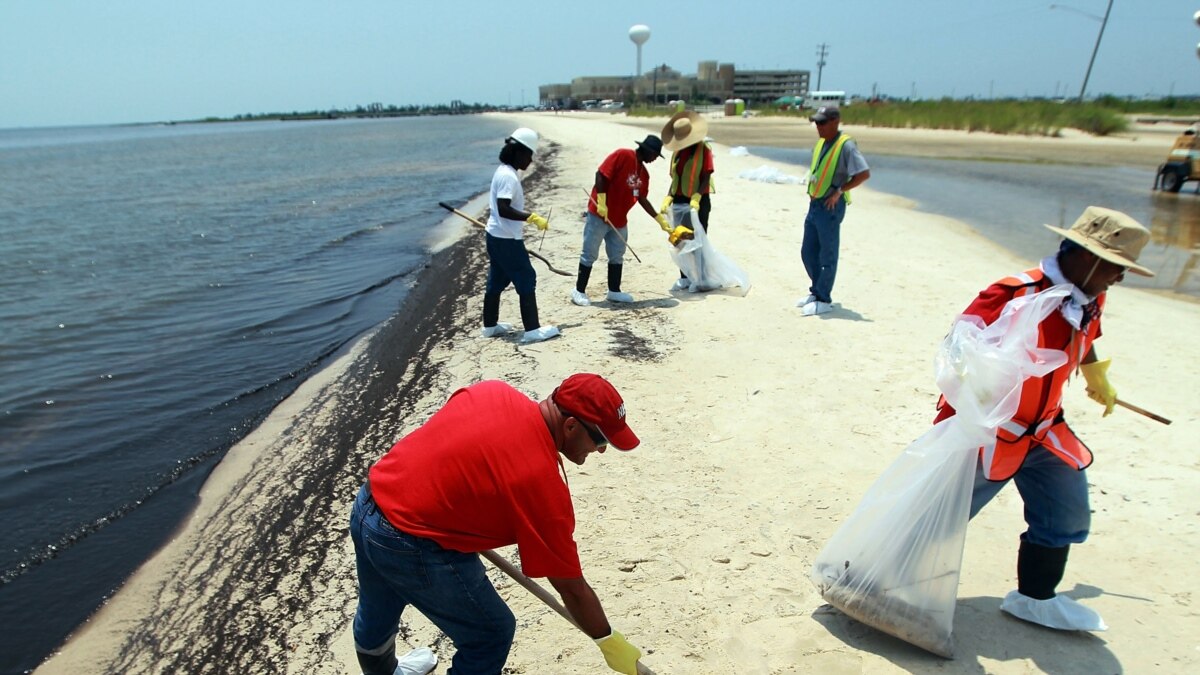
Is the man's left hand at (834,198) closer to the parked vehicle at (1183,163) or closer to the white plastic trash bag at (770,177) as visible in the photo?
the white plastic trash bag at (770,177)

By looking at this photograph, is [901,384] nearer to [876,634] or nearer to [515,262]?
[876,634]

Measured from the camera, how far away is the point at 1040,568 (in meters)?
2.61

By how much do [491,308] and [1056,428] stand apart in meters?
4.71

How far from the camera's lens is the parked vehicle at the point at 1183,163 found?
14367 millimetres

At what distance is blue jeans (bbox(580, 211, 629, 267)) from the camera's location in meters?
6.83

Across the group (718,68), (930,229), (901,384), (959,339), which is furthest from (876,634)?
(718,68)

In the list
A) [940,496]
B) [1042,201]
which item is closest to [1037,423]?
[940,496]

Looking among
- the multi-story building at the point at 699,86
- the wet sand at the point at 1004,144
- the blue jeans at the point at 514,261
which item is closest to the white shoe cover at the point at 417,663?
the blue jeans at the point at 514,261

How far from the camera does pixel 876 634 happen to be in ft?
Answer: 8.84

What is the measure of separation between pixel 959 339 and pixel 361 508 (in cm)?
214

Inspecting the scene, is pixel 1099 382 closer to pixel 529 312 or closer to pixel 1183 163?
pixel 529 312

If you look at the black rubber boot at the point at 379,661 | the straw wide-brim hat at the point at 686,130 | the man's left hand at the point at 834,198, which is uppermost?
the straw wide-brim hat at the point at 686,130

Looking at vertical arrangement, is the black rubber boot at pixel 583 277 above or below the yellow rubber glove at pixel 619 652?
below

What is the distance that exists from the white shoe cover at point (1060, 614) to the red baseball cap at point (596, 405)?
196 centimetres
